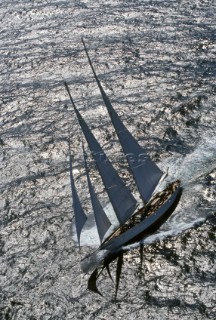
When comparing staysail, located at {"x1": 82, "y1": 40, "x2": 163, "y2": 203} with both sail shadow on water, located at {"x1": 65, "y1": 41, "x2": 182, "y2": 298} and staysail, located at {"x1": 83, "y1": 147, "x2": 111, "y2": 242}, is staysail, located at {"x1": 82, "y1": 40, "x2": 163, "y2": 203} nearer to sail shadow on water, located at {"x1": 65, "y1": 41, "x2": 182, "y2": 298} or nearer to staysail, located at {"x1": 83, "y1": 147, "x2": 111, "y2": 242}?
sail shadow on water, located at {"x1": 65, "y1": 41, "x2": 182, "y2": 298}

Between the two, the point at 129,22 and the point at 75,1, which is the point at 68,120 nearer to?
the point at 129,22

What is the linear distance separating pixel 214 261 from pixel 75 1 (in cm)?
6471

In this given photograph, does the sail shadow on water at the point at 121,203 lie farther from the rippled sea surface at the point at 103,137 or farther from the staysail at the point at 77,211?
the rippled sea surface at the point at 103,137

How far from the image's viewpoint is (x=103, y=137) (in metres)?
59.8

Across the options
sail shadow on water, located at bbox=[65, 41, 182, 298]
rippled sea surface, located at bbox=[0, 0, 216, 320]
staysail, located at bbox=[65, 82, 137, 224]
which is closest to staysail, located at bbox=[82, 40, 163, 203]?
sail shadow on water, located at bbox=[65, 41, 182, 298]

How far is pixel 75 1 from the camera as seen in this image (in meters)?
91.9

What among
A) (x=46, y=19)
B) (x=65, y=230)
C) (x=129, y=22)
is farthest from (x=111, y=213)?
(x=46, y=19)

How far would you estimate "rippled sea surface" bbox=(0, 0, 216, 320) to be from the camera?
41.6 meters

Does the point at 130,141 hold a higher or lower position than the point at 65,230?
higher

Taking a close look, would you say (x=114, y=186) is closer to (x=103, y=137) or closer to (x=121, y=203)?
(x=121, y=203)

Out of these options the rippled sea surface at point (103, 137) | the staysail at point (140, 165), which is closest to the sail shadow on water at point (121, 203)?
the staysail at point (140, 165)

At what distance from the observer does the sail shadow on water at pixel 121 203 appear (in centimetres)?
4444

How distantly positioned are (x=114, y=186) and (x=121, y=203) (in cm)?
184

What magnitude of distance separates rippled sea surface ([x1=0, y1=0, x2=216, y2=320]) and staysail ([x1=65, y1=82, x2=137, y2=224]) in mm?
3692
